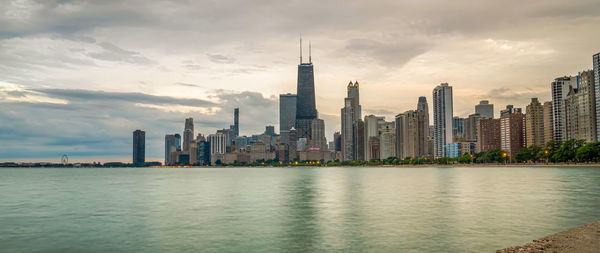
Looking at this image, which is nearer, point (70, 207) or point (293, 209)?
point (293, 209)

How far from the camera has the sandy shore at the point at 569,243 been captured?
1164 inches

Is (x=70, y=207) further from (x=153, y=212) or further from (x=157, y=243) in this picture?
(x=157, y=243)

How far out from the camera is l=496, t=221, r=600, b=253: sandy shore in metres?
29.6

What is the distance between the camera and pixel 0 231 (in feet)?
158

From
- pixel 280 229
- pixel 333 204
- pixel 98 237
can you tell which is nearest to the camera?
Answer: pixel 98 237

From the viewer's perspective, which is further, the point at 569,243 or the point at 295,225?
the point at 295,225

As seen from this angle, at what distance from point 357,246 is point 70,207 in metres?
55.1

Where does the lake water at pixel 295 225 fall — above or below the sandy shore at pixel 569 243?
below

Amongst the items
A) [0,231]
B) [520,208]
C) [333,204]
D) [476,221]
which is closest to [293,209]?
[333,204]

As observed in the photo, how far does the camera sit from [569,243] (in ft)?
105

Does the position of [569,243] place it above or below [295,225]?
above

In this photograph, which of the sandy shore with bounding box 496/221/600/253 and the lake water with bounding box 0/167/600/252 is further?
the lake water with bounding box 0/167/600/252

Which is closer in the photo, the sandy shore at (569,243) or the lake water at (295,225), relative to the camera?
the sandy shore at (569,243)

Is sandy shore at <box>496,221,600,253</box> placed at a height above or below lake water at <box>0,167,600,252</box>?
above
